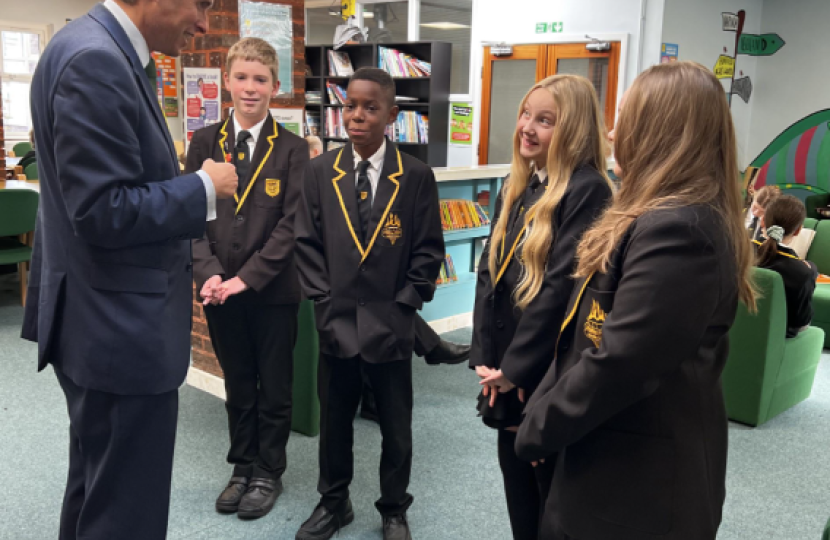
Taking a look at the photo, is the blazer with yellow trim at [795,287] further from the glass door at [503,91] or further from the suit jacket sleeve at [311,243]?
the glass door at [503,91]

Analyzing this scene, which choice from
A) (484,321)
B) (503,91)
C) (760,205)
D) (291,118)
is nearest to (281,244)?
(484,321)

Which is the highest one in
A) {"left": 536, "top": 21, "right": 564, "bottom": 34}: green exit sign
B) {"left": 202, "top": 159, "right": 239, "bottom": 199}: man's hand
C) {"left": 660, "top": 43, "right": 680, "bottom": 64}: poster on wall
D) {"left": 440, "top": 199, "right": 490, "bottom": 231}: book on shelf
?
{"left": 536, "top": 21, "right": 564, "bottom": 34}: green exit sign

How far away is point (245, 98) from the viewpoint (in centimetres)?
250

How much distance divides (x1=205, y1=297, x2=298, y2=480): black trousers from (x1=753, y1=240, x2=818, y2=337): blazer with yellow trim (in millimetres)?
2602

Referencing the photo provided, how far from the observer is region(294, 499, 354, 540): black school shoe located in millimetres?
2434

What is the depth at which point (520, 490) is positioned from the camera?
77.6 inches

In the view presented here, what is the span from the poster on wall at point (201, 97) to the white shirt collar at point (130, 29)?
202 centimetres

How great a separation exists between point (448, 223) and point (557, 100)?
288 centimetres

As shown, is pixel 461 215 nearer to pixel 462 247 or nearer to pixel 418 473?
pixel 462 247

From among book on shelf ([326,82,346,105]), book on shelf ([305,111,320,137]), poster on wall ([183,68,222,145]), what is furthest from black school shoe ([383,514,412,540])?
book on shelf ([305,111,320,137])

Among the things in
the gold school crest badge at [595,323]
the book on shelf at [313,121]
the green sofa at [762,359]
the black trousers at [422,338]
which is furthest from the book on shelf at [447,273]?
the book on shelf at [313,121]

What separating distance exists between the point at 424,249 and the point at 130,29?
1.11 metres

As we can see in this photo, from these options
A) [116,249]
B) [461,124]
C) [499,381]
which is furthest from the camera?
[461,124]

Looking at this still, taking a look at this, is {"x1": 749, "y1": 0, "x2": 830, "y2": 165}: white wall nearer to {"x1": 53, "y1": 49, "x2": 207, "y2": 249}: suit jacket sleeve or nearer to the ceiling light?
the ceiling light
